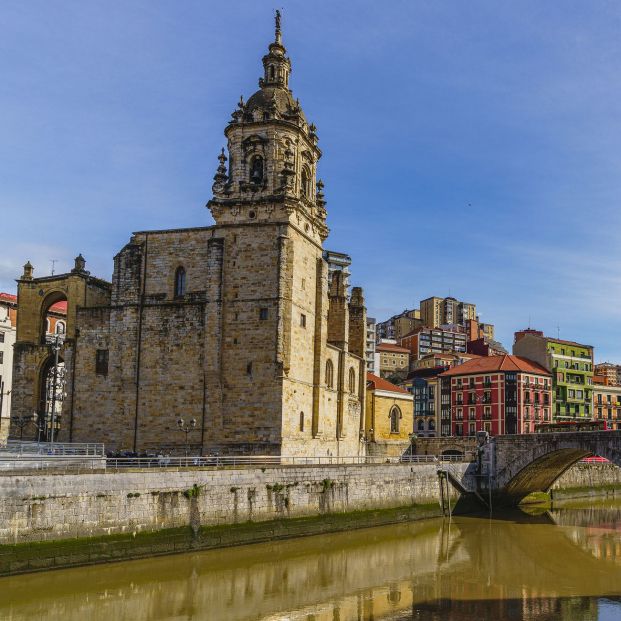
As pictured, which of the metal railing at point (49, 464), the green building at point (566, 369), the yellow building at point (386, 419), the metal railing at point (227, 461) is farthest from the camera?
the green building at point (566, 369)

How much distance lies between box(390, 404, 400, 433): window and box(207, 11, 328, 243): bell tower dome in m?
18.7

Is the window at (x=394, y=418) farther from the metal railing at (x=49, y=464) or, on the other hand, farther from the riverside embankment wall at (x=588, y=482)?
the metal railing at (x=49, y=464)

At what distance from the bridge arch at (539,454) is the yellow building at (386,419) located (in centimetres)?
1139

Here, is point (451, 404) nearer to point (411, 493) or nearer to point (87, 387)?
point (411, 493)

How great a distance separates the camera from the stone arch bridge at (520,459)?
46.8 m

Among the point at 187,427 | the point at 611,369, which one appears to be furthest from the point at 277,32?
the point at 611,369

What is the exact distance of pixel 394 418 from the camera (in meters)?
62.5

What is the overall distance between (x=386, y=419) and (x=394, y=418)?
1.39 metres

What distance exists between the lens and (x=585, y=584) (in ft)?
97.2

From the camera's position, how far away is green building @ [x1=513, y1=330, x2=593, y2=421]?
261ft

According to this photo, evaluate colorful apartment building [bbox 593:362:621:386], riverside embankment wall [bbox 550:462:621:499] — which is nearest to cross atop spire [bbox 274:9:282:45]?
riverside embankment wall [bbox 550:462:621:499]

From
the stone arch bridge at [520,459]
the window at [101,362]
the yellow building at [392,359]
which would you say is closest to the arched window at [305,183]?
the window at [101,362]

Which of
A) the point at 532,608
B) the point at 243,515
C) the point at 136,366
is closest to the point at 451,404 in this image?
the point at 136,366

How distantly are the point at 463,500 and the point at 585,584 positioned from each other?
61.9 feet
